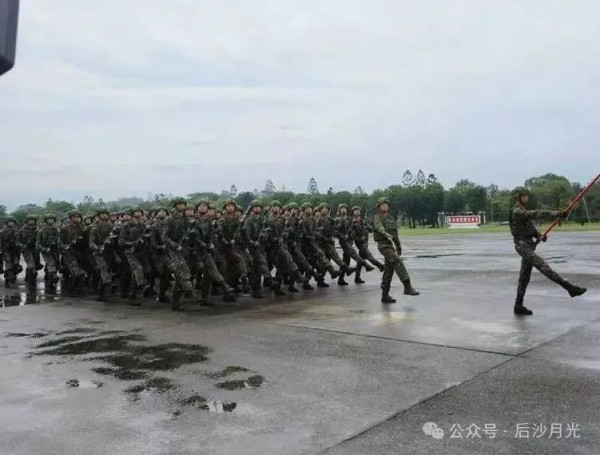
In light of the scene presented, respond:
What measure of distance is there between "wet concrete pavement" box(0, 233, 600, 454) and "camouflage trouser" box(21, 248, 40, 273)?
5.32 meters

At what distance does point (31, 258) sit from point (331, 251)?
25.3 ft

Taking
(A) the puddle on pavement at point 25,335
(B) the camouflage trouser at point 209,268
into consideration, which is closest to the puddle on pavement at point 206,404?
(A) the puddle on pavement at point 25,335

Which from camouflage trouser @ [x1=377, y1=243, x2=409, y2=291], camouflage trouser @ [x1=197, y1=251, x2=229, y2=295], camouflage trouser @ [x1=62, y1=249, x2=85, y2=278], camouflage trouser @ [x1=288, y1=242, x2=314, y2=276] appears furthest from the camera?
A: camouflage trouser @ [x1=62, y1=249, x2=85, y2=278]

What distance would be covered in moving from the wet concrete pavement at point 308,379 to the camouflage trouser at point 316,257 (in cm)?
273

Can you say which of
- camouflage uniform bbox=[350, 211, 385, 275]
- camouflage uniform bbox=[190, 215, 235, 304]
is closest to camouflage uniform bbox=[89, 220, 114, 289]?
camouflage uniform bbox=[190, 215, 235, 304]

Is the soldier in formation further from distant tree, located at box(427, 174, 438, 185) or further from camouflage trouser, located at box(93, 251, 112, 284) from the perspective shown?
distant tree, located at box(427, 174, 438, 185)

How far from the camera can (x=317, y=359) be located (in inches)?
269

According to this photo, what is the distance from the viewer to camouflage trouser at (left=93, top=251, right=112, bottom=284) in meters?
13.1

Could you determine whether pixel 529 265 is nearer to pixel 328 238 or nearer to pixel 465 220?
pixel 328 238

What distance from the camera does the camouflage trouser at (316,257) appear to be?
13.5 meters

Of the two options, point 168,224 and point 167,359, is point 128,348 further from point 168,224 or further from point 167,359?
point 168,224

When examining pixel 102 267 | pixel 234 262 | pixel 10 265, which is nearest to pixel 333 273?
pixel 234 262

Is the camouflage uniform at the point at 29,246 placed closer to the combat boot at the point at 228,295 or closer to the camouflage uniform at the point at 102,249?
the camouflage uniform at the point at 102,249

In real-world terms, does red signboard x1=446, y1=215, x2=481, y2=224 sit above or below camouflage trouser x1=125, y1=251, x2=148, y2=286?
above
